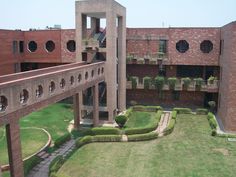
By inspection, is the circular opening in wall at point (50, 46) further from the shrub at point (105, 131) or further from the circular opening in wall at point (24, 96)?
the circular opening in wall at point (24, 96)

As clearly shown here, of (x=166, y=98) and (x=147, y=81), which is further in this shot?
(x=166, y=98)

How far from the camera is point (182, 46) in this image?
40.8m

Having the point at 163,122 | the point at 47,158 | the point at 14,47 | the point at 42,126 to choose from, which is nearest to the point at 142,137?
the point at 163,122

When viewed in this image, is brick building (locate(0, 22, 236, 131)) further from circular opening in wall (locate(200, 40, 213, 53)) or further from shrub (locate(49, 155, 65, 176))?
shrub (locate(49, 155, 65, 176))

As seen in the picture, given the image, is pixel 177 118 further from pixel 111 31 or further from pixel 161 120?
pixel 111 31

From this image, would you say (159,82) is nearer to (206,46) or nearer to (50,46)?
(206,46)

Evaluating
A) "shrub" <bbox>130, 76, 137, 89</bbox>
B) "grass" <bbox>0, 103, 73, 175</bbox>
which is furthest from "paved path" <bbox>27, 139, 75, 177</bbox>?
"shrub" <bbox>130, 76, 137, 89</bbox>

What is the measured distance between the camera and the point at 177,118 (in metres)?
36.2

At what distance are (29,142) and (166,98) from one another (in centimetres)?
2228

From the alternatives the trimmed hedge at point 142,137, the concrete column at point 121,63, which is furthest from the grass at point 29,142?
the concrete column at point 121,63

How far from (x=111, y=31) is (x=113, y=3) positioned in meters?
3.11

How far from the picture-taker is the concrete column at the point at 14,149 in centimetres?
1678

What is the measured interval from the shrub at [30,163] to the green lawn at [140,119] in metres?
12.1

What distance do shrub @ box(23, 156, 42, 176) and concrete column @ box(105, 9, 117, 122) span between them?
40.6 feet
